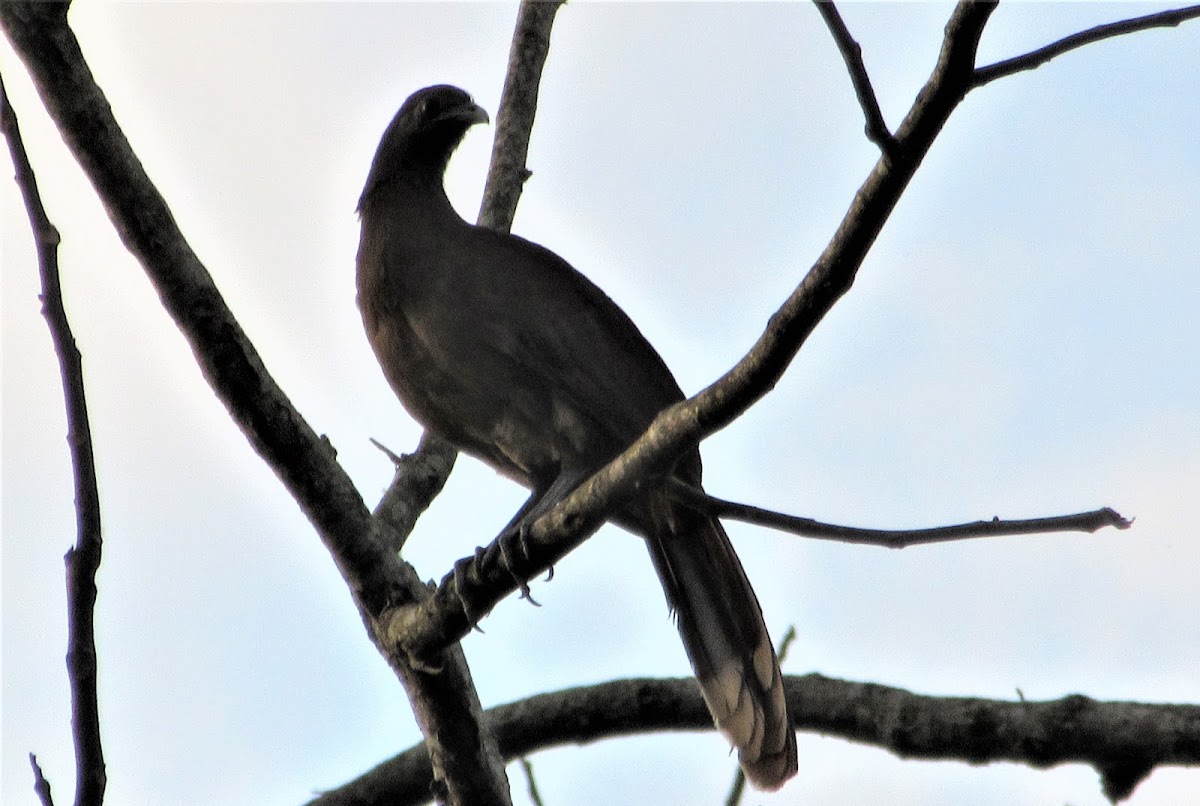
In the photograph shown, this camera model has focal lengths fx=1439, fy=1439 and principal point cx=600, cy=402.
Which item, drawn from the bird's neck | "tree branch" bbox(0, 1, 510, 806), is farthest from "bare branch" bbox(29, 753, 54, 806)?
the bird's neck

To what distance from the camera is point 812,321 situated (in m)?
2.91

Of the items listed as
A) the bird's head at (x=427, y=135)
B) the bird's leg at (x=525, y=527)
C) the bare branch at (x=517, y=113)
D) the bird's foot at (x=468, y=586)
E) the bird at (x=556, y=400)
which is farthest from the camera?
the bare branch at (x=517, y=113)

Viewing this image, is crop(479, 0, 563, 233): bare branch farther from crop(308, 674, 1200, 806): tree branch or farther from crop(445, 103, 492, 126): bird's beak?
crop(308, 674, 1200, 806): tree branch

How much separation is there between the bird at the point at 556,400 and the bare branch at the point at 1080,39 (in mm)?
2217

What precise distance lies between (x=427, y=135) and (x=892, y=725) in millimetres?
2971

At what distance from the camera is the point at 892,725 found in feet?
14.9

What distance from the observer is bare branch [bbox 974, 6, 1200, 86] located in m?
2.72

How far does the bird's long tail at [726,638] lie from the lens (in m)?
4.68

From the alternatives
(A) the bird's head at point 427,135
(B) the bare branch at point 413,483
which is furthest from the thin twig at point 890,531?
(A) the bird's head at point 427,135

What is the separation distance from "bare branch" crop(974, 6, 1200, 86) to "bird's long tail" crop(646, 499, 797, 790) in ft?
7.39

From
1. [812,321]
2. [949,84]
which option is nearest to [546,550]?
[812,321]

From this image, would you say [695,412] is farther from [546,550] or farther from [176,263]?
[176,263]

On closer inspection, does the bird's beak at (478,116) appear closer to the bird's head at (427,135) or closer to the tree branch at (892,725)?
the bird's head at (427,135)

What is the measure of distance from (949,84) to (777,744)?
2.58 m
